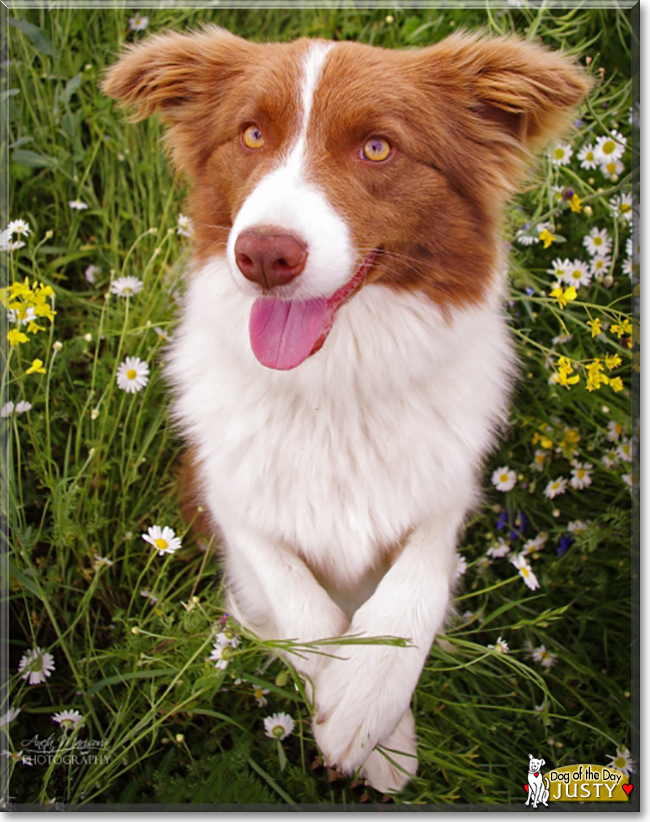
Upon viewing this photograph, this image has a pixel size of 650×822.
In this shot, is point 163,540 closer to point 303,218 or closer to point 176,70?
point 303,218

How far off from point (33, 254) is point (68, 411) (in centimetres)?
74

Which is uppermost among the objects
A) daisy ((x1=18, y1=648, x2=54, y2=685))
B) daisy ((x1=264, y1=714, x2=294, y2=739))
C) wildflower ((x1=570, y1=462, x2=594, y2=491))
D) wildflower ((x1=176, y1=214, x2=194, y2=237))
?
wildflower ((x1=176, y1=214, x2=194, y2=237))

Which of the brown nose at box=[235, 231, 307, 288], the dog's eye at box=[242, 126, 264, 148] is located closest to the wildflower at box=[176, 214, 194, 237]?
the dog's eye at box=[242, 126, 264, 148]

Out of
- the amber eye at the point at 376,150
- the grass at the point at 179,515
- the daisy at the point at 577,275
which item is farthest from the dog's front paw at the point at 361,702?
the daisy at the point at 577,275

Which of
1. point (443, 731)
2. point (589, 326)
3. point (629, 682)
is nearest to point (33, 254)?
point (589, 326)

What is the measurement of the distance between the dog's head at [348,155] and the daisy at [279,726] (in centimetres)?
132

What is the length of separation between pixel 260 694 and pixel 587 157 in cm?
264

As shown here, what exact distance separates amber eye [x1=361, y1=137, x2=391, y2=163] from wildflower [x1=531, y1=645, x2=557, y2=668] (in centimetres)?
204

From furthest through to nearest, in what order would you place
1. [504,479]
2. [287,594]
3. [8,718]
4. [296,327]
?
[504,479]
[8,718]
[287,594]
[296,327]

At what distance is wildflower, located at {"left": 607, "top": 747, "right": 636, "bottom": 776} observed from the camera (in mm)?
2045

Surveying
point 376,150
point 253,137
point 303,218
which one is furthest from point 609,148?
point 303,218

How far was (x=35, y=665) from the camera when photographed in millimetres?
2285

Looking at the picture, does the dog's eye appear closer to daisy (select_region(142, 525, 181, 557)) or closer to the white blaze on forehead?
the white blaze on forehead

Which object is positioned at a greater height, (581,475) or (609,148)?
(609,148)
